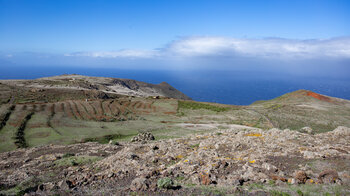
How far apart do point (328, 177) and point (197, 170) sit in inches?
244

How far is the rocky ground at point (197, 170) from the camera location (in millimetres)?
9078

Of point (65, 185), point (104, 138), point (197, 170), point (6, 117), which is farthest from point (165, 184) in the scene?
point (6, 117)

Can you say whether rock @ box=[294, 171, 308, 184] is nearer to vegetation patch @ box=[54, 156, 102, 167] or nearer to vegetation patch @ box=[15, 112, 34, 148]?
vegetation patch @ box=[54, 156, 102, 167]

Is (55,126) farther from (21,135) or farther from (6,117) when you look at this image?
(6,117)

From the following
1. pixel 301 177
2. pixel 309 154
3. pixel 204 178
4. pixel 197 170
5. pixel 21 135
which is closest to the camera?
pixel 301 177

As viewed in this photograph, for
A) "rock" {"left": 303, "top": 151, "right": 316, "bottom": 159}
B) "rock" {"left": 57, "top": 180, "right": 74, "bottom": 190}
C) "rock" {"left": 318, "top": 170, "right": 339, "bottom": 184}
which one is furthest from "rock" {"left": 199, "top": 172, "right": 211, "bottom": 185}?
"rock" {"left": 303, "top": 151, "right": 316, "bottom": 159}

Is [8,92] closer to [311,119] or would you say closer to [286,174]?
[286,174]

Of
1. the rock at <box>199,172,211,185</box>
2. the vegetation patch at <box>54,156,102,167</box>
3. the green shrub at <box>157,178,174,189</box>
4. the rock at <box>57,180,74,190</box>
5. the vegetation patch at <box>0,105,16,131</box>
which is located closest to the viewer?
the green shrub at <box>157,178,174,189</box>

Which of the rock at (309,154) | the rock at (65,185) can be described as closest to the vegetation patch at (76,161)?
the rock at (65,185)

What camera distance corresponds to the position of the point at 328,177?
929 cm

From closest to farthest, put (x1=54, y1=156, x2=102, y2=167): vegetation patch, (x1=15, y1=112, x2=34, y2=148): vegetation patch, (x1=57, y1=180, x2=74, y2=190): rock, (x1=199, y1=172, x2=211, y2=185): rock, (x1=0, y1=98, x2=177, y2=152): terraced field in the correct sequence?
(x1=199, y1=172, x2=211, y2=185): rock → (x1=57, y1=180, x2=74, y2=190): rock → (x1=54, y1=156, x2=102, y2=167): vegetation patch → (x1=15, y1=112, x2=34, y2=148): vegetation patch → (x1=0, y1=98, x2=177, y2=152): terraced field

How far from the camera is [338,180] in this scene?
892cm

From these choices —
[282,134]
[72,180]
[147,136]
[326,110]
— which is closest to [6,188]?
[72,180]

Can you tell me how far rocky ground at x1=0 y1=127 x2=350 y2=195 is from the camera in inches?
357
